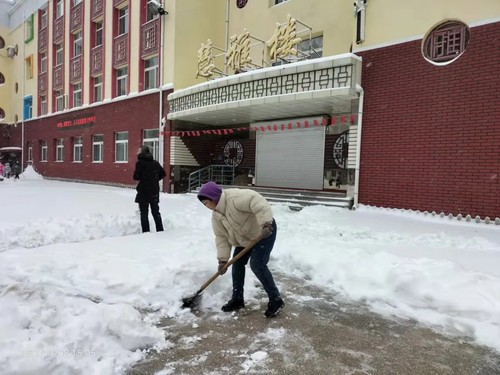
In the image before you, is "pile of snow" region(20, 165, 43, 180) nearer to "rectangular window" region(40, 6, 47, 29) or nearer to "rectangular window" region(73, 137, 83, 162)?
"rectangular window" region(73, 137, 83, 162)

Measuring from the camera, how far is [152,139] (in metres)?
14.9

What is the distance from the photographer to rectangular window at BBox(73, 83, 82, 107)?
65.2ft

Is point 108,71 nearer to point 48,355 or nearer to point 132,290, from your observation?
point 132,290

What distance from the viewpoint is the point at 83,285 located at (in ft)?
12.4

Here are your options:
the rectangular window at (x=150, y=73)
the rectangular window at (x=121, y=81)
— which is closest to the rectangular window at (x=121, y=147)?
the rectangular window at (x=121, y=81)

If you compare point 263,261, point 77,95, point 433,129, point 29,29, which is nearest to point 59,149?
point 77,95

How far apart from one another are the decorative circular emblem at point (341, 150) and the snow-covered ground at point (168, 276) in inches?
155

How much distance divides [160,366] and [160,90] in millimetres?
12879

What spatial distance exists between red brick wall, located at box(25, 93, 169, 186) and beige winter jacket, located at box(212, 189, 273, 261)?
11043 millimetres

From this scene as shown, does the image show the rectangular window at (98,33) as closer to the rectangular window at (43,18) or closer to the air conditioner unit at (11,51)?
the rectangular window at (43,18)

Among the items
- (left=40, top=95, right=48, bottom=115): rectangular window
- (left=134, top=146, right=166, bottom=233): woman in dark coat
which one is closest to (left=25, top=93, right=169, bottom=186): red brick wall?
(left=40, top=95, right=48, bottom=115): rectangular window

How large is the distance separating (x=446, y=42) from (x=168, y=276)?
7.71 metres

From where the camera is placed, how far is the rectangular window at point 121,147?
54.2 feet

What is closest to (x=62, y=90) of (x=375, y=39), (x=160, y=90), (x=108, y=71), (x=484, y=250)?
(x=108, y=71)
